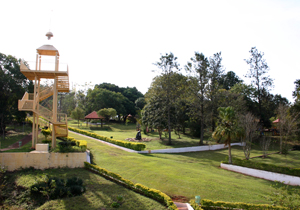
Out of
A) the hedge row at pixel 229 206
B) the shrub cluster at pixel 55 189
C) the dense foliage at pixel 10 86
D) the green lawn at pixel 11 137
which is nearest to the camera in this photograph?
the hedge row at pixel 229 206

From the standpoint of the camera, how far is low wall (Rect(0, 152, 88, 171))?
1346 centimetres

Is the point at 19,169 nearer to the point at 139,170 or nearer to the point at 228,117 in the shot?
the point at 139,170

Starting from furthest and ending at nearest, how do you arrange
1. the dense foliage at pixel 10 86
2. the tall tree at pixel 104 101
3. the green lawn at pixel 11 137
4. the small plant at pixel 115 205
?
the tall tree at pixel 104 101 < the dense foliage at pixel 10 86 < the green lawn at pixel 11 137 < the small plant at pixel 115 205

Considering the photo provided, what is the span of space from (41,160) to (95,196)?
6.22 meters

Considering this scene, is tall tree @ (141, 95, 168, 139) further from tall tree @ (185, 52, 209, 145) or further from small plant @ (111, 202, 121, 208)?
small plant @ (111, 202, 121, 208)

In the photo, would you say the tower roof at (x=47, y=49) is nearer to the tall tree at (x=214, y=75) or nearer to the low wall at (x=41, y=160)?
the low wall at (x=41, y=160)

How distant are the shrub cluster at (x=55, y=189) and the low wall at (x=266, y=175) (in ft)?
48.2

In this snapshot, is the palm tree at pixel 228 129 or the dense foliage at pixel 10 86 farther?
the dense foliage at pixel 10 86

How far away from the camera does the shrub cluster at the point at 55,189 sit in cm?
978

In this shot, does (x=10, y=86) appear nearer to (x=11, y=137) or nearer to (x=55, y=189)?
(x=11, y=137)

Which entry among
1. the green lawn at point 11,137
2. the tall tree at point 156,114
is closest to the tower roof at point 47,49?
the green lawn at point 11,137

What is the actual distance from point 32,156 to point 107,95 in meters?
44.1

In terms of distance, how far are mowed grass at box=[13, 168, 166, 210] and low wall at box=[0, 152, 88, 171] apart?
82cm

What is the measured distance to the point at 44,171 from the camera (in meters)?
13.3
